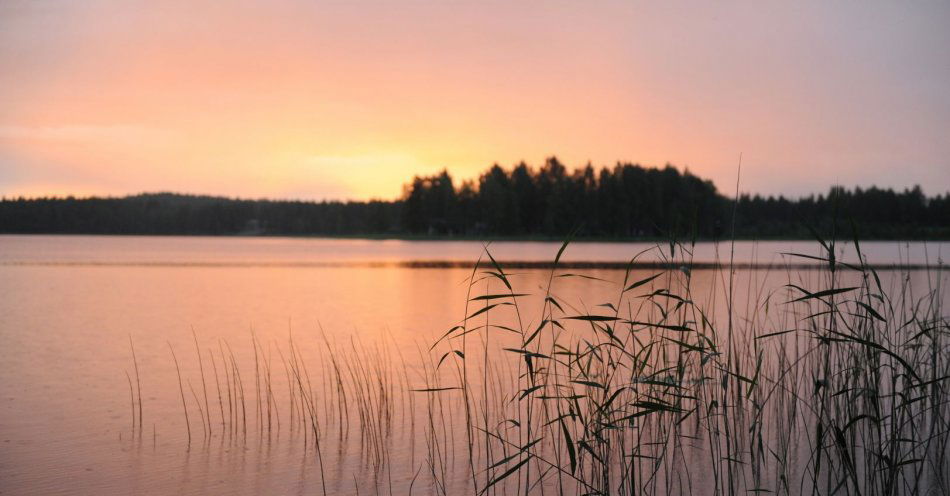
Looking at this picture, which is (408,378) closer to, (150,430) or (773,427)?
(150,430)

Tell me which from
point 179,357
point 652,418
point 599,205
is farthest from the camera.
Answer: point 599,205

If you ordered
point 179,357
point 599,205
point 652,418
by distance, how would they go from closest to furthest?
point 652,418 → point 179,357 → point 599,205

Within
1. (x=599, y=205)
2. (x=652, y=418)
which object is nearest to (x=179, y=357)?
(x=652, y=418)

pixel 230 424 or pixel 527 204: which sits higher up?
pixel 527 204

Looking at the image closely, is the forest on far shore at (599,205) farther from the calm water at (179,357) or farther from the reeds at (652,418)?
A: the reeds at (652,418)

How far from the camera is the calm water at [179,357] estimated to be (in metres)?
5.54

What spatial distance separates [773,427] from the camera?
22.3 feet

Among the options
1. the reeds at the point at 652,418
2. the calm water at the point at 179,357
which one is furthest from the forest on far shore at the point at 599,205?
the reeds at the point at 652,418

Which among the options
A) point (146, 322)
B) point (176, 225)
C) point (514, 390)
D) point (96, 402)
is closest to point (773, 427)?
point (514, 390)

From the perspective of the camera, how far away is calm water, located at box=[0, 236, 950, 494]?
218 inches

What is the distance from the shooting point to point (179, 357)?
10.5 meters

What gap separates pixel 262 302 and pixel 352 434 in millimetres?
12508

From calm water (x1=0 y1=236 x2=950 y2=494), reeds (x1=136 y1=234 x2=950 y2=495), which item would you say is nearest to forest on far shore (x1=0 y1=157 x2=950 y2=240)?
calm water (x1=0 y1=236 x2=950 y2=494)

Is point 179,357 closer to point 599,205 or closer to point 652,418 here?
point 652,418
